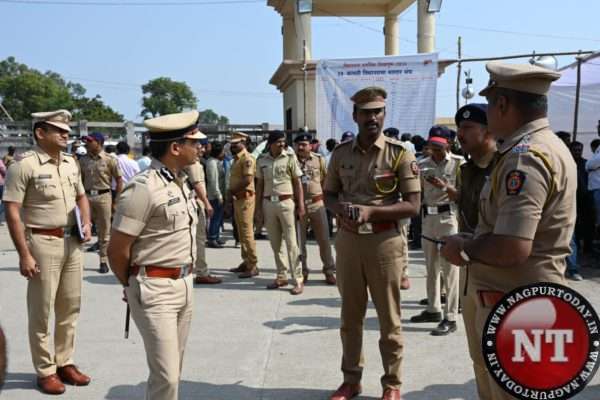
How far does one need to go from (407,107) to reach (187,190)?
27.4ft

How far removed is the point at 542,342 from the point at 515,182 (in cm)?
60

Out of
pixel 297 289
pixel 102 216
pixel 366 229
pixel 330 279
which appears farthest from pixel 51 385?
pixel 102 216

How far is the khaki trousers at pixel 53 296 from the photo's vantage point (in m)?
4.31

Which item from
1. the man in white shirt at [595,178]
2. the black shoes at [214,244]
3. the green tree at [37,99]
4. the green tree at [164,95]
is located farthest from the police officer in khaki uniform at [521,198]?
the green tree at [164,95]

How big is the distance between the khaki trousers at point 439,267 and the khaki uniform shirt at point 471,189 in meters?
1.94

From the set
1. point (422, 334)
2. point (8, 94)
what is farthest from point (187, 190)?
point (8, 94)

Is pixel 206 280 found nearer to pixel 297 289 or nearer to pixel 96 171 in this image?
pixel 297 289

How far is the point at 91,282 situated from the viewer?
26.8 ft

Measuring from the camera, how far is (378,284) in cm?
404

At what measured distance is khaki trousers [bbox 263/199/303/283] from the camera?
24.2 feet

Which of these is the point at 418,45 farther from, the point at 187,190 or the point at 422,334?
the point at 187,190

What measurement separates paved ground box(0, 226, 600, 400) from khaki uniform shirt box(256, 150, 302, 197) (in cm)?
126

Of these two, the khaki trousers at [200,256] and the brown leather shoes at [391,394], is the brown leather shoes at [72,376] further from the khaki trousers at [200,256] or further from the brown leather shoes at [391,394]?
the khaki trousers at [200,256]

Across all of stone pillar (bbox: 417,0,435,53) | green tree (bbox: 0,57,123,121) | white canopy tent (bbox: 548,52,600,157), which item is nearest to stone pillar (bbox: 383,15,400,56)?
stone pillar (bbox: 417,0,435,53)
